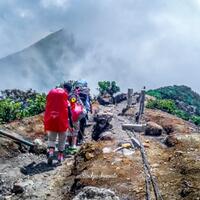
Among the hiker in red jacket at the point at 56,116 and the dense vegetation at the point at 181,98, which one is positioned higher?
the dense vegetation at the point at 181,98

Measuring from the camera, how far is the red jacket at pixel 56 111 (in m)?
11.5

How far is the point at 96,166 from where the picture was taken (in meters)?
10.0

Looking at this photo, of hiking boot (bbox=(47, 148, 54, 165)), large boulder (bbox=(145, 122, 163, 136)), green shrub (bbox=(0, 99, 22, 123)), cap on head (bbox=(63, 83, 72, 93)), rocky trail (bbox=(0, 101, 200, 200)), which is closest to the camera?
rocky trail (bbox=(0, 101, 200, 200))

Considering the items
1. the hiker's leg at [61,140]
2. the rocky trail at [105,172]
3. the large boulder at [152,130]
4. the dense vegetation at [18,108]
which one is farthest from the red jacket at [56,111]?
the dense vegetation at [18,108]

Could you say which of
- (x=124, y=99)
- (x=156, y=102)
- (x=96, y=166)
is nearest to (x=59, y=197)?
(x=96, y=166)

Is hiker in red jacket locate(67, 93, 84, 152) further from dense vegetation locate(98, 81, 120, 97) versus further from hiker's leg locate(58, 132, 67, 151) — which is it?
dense vegetation locate(98, 81, 120, 97)

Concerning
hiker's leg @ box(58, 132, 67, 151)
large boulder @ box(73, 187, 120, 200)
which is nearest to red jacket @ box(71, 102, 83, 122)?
hiker's leg @ box(58, 132, 67, 151)

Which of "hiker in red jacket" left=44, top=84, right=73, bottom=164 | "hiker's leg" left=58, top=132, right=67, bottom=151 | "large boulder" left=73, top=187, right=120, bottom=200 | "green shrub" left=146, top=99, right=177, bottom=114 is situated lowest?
"large boulder" left=73, top=187, right=120, bottom=200

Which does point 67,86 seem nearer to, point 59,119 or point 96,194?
point 59,119

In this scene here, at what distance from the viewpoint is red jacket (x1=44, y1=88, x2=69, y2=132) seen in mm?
11453

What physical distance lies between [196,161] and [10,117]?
411 inches

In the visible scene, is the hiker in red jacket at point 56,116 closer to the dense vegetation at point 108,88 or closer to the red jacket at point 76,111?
the red jacket at point 76,111

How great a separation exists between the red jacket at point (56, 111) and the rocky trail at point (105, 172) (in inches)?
31.7

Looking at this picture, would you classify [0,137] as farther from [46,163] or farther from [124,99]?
[124,99]
